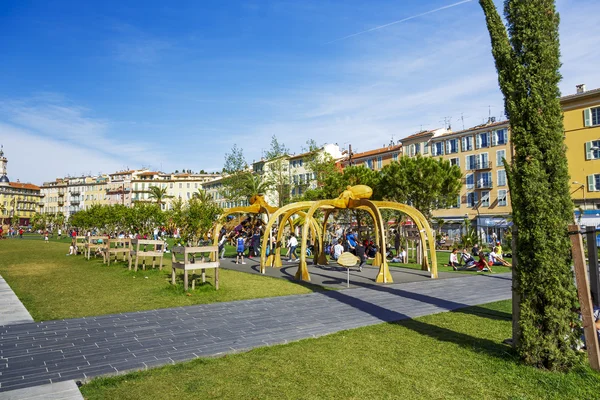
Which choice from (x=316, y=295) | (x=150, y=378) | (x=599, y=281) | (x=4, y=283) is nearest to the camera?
(x=150, y=378)

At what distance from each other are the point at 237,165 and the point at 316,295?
138ft

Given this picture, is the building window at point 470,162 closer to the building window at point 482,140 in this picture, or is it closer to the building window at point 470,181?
the building window at point 470,181

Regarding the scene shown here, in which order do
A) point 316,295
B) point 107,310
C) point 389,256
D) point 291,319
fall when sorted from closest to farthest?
point 291,319, point 107,310, point 316,295, point 389,256

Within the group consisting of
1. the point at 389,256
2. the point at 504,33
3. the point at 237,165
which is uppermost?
the point at 237,165

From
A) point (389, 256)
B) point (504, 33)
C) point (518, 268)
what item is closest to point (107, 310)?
point (518, 268)

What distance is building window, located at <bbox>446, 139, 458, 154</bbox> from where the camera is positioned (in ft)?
179

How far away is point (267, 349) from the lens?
6.54 m

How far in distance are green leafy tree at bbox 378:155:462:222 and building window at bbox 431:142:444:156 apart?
2433 cm

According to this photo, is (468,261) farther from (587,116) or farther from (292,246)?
(587,116)

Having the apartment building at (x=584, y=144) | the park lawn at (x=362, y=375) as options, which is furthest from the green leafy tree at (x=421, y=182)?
the park lawn at (x=362, y=375)

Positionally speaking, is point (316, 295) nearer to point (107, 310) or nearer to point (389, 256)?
point (107, 310)

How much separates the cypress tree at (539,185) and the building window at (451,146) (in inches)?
2021

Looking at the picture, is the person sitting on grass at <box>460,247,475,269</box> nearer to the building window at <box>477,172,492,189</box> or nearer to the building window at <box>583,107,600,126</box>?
the building window at <box>583,107,600,126</box>

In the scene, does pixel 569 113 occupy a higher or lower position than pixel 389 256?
higher
